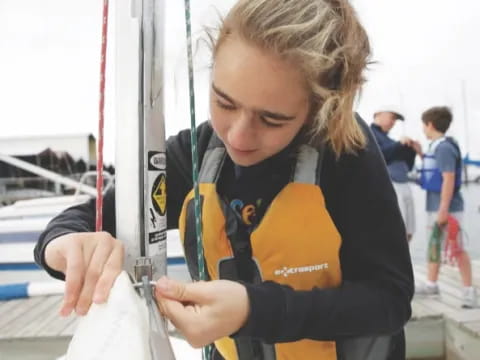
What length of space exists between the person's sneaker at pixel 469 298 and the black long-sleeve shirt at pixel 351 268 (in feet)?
6.99

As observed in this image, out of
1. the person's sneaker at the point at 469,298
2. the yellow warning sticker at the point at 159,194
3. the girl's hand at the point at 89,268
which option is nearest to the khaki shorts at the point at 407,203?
the person's sneaker at the point at 469,298

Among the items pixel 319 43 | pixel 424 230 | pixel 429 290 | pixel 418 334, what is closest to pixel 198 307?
pixel 319 43

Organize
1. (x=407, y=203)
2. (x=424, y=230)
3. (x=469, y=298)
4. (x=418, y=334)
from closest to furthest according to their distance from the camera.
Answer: (x=418, y=334) < (x=469, y=298) < (x=407, y=203) < (x=424, y=230)

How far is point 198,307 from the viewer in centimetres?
55

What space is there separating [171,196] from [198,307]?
35 cm

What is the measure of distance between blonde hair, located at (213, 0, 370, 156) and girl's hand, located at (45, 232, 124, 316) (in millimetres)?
301

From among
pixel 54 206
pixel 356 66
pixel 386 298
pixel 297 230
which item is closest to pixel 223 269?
pixel 297 230

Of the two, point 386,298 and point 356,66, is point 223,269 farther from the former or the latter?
point 356,66

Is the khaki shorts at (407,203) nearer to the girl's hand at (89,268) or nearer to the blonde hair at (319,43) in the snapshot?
the blonde hair at (319,43)

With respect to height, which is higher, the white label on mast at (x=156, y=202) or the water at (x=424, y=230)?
the white label on mast at (x=156, y=202)

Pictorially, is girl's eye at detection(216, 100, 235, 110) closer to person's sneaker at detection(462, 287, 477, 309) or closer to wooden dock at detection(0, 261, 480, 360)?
wooden dock at detection(0, 261, 480, 360)

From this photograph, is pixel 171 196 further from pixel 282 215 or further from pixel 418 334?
pixel 418 334

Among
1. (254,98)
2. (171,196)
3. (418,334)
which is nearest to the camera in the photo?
(254,98)

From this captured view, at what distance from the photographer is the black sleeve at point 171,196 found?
72 centimetres
